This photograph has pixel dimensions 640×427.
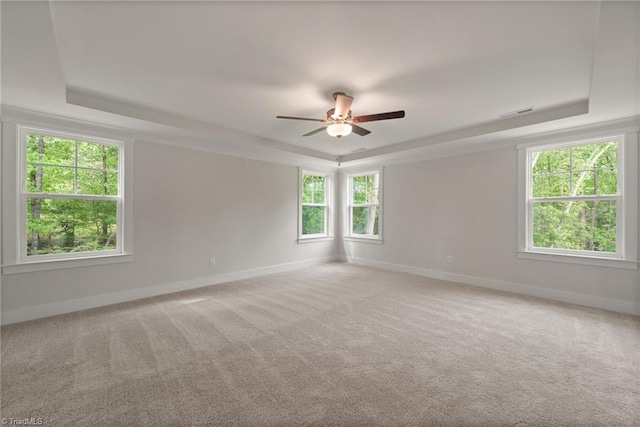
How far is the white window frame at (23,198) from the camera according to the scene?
2975 mm

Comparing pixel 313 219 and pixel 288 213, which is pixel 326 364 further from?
pixel 313 219

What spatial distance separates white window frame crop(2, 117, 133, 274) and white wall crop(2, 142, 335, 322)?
4.3 inches

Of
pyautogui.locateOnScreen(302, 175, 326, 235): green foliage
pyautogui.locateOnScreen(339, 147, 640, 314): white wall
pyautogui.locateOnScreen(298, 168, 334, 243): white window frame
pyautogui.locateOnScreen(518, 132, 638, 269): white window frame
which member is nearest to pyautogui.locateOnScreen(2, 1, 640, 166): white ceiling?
pyautogui.locateOnScreen(518, 132, 638, 269): white window frame

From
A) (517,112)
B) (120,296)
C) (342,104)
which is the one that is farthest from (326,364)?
Result: (517,112)

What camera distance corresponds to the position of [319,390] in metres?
1.85

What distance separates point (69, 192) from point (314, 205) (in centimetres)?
421

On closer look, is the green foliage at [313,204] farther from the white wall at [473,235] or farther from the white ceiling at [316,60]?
the white ceiling at [316,60]

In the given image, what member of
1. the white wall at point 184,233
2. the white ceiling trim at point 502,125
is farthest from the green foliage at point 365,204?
the white wall at point 184,233

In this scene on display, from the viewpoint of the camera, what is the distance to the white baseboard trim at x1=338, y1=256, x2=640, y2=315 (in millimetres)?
3361

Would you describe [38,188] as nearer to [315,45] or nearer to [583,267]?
[315,45]

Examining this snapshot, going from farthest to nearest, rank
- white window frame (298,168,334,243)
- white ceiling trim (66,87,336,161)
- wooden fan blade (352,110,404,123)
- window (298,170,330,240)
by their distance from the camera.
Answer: window (298,170,330,240)
white window frame (298,168,334,243)
white ceiling trim (66,87,336,161)
wooden fan blade (352,110,404,123)

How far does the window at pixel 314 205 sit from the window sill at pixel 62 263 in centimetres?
324

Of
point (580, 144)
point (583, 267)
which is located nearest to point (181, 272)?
point (583, 267)

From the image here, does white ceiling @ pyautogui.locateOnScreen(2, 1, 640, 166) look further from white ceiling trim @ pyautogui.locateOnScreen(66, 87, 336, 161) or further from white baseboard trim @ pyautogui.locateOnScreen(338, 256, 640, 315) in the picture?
white baseboard trim @ pyautogui.locateOnScreen(338, 256, 640, 315)
